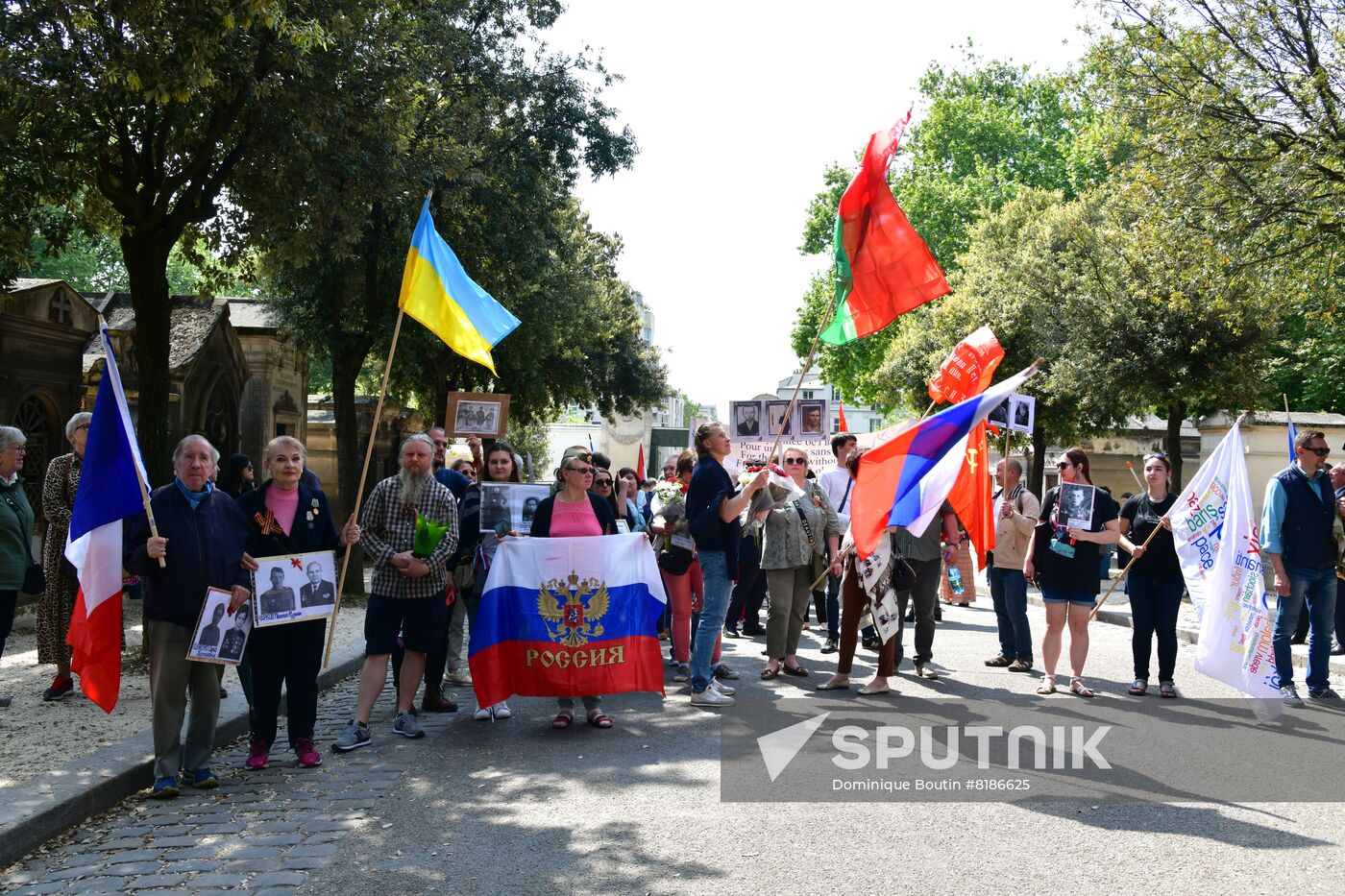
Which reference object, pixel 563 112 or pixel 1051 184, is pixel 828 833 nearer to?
pixel 563 112

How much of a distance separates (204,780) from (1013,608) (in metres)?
6.97

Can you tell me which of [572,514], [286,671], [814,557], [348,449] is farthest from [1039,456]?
[286,671]

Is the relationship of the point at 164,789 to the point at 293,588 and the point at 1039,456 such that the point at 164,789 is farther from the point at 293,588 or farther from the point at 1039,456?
the point at 1039,456

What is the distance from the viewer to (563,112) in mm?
19812

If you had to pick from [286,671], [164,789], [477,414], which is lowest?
[164,789]

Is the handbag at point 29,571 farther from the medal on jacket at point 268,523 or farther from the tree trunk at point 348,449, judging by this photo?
the tree trunk at point 348,449

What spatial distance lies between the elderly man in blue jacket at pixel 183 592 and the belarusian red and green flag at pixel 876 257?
172 inches

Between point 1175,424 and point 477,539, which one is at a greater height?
point 1175,424

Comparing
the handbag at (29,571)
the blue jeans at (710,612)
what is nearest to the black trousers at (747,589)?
the blue jeans at (710,612)

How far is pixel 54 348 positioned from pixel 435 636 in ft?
32.4

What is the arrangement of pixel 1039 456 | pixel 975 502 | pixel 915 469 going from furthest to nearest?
pixel 1039 456
pixel 975 502
pixel 915 469


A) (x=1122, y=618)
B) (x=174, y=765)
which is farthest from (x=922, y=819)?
(x=1122, y=618)

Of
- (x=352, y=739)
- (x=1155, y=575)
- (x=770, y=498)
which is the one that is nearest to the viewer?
(x=352, y=739)

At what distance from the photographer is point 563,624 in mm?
7969
